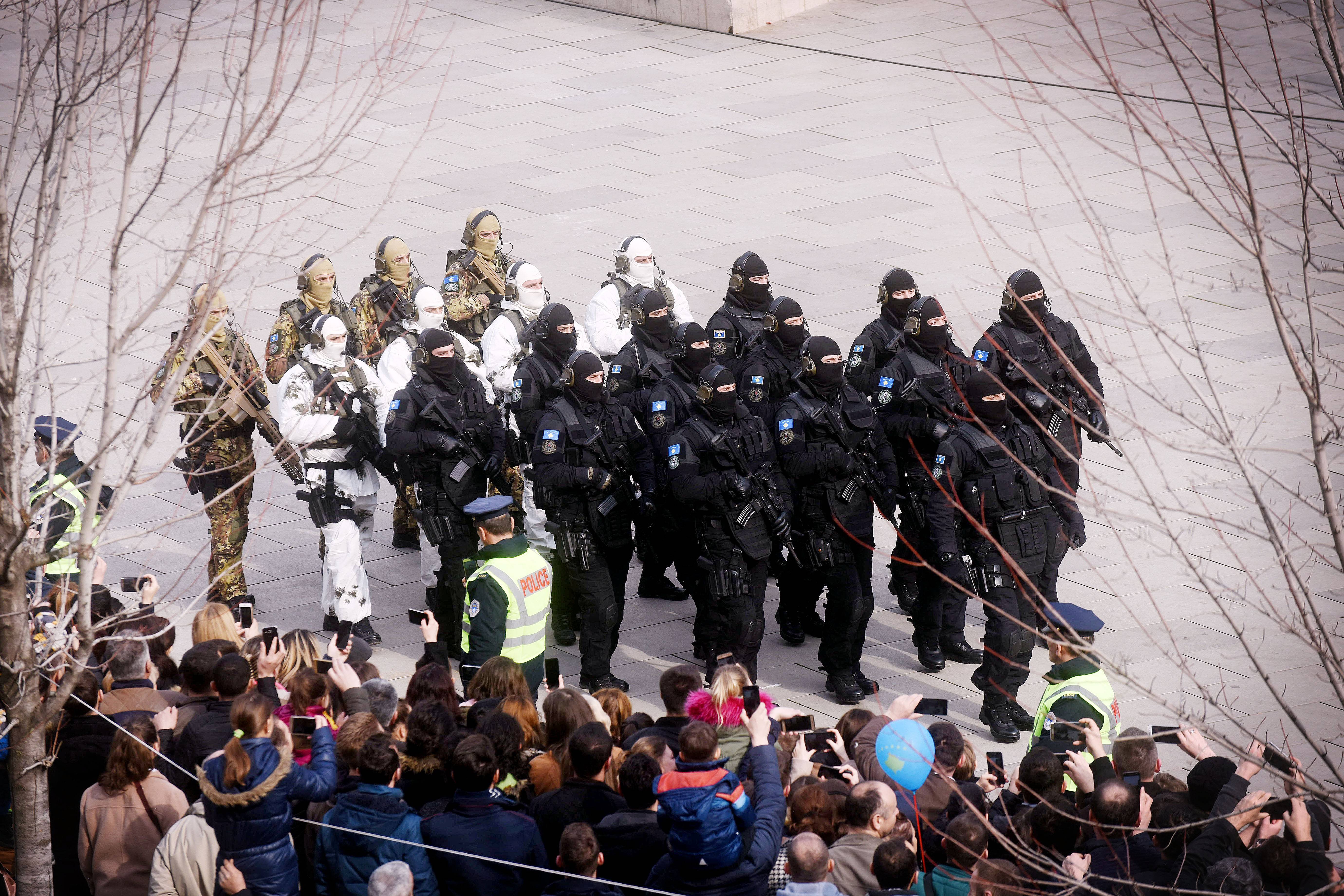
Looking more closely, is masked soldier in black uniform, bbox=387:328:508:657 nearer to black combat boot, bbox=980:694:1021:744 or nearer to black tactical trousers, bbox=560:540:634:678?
black tactical trousers, bbox=560:540:634:678

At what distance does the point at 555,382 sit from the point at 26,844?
17.9 ft

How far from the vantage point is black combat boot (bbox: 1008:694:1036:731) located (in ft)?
31.8

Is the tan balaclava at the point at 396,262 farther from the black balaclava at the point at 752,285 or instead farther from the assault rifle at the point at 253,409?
the black balaclava at the point at 752,285

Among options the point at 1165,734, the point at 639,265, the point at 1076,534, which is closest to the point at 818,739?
the point at 1165,734

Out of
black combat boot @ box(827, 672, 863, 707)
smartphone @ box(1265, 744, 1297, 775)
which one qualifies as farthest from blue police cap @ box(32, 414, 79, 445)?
smartphone @ box(1265, 744, 1297, 775)

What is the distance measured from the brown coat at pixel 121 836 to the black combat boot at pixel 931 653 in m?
5.36

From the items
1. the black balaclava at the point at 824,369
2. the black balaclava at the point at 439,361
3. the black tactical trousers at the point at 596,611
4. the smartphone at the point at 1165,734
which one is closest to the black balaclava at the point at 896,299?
the black balaclava at the point at 824,369

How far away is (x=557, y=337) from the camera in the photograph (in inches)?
432

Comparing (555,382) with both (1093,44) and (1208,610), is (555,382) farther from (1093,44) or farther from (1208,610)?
(1093,44)

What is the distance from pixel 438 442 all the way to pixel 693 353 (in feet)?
5.92

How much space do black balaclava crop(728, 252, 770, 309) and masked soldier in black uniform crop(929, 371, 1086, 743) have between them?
2.58 metres

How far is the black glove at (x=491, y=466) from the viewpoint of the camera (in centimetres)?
1064

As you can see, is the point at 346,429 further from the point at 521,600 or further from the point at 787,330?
the point at 787,330

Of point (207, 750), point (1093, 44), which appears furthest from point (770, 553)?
point (1093, 44)
